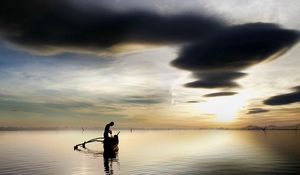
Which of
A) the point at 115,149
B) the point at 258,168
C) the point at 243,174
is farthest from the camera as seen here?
the point at 115,149

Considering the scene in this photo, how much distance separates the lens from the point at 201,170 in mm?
43969

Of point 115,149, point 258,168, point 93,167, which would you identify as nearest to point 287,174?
point 258,168

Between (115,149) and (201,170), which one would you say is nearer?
(201,170)

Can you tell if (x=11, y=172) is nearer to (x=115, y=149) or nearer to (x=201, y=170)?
(x=201, y=170)

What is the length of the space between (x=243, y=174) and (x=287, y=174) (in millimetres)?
5605

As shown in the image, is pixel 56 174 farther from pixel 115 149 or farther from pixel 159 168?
pixel 115 149

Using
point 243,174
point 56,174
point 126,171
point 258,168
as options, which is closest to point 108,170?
point 126,171

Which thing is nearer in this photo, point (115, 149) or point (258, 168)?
point (258, 168)

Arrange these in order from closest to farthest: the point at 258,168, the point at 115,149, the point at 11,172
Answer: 1. the point at 11,172
2. the point at 258,168
3. the point at 115,149

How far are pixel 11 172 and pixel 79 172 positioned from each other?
349 inches

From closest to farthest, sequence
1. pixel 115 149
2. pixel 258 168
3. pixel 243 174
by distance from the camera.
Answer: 1. pixel 243 174
2. pixel 258 168
3. pixel 115 149

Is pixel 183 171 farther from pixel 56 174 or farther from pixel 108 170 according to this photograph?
pixel 56 174

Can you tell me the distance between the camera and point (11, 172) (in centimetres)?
4328

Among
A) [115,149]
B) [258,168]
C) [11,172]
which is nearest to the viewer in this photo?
[11,172]
